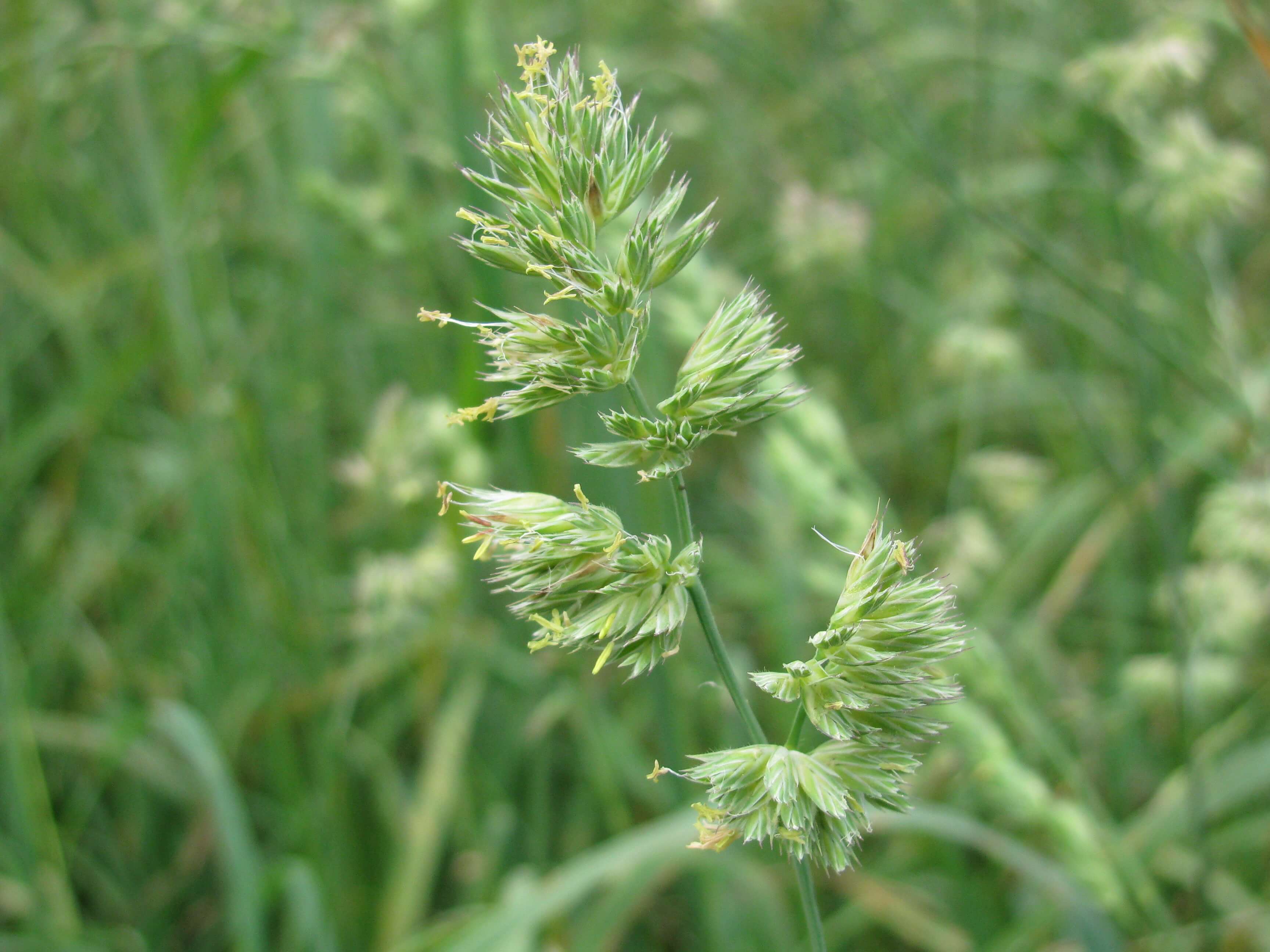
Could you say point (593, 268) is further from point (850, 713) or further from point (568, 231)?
point (850, 713)

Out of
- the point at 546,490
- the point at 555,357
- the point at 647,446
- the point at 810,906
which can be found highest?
the point at 546,490

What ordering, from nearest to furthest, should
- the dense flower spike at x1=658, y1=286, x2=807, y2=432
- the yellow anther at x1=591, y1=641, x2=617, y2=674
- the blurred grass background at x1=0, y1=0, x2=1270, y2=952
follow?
the yellow anther at x1=591, y1=641, x2=617, y2=674
the dense flower spike at x1=658, y1=286, x2=807, y2=432
the blurred grass background at x1=0, y1=0, x2=1270, y2=952

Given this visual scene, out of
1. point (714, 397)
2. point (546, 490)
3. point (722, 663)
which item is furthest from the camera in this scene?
point (546, 490)

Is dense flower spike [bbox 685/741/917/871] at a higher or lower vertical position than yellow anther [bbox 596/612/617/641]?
lower

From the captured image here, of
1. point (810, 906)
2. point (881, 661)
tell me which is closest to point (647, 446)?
point (881, 661)

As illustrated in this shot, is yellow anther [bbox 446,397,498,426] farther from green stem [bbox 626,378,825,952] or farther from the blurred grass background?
the blurred grass background

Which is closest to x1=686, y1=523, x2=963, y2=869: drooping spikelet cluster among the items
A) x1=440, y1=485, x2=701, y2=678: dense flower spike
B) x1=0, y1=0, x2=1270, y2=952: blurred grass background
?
x1=440, y1=485, x2=701, y2=678: dense flower spike
